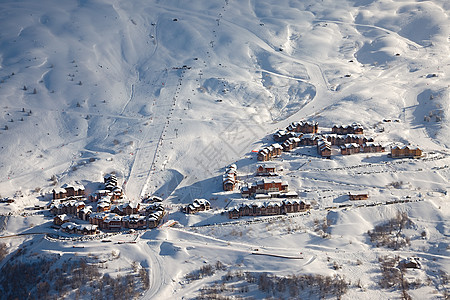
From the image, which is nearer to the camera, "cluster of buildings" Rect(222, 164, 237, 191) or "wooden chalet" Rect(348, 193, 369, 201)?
"wooden chalet" Rect(348, 193, 369, 201)

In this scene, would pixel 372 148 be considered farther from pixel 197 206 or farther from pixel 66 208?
pixel 66 208

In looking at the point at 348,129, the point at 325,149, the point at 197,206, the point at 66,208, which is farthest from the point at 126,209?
the point at 348,129

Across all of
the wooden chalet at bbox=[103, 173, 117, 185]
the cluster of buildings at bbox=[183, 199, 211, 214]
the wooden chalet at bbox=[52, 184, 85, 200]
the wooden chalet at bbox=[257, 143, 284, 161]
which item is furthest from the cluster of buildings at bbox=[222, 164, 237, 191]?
the wooden chalet at bbox=[52, 184, 85, 200]

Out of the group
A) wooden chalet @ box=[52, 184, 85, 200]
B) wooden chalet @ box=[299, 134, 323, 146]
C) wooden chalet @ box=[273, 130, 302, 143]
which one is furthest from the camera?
wooden chalet @ box=[273, 130, 302, 143]

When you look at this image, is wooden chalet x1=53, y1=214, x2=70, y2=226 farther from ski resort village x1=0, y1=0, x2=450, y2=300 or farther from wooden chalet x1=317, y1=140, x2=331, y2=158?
wooden chalet x1=317, y1=140, x2=331, y2=158

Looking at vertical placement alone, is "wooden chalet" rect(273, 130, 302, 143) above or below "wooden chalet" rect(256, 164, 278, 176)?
above

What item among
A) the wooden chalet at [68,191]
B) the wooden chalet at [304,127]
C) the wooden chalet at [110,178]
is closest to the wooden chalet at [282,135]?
the wooden chalet at [304,127]
